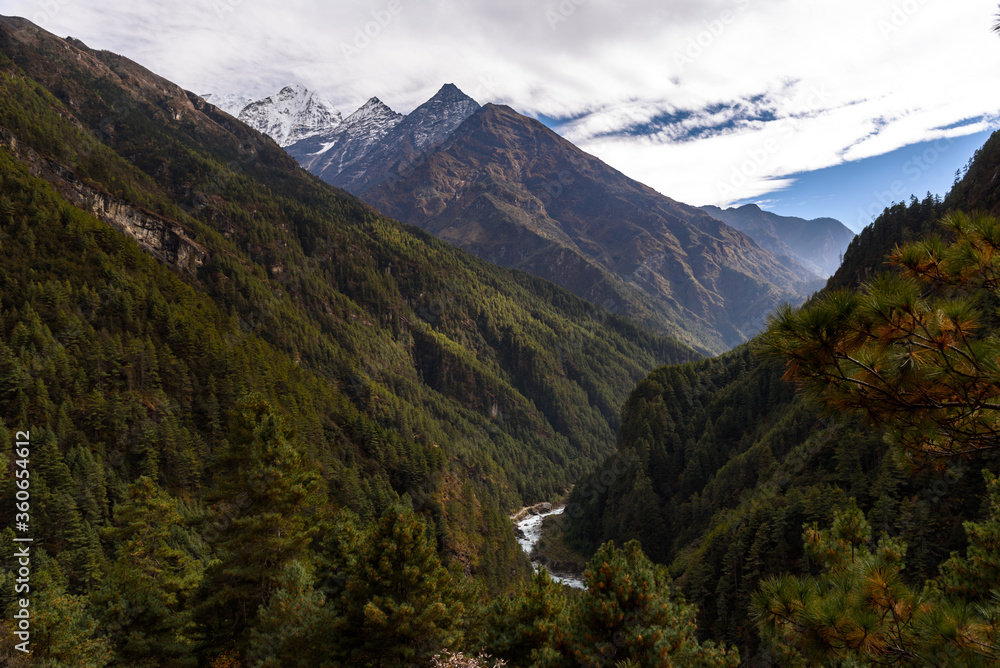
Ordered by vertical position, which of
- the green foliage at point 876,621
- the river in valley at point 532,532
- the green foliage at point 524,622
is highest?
the green foliage at point 876,621

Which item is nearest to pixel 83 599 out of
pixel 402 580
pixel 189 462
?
pixel 402 580

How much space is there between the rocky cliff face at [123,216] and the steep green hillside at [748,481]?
147404 millimetres

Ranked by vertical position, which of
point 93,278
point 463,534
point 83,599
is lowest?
point 463,534

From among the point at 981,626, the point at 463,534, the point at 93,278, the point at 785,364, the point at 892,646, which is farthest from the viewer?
the point at 93,278

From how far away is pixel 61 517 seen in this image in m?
47.1

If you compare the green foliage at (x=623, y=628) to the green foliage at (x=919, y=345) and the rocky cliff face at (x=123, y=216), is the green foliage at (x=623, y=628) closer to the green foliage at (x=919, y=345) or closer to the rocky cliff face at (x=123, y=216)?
the green foliage at (x=919, y=345)

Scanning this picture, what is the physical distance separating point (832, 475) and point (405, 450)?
224 feet

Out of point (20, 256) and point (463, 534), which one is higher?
point (20, 256)

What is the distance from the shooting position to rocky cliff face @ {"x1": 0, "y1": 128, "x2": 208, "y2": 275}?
119 meters

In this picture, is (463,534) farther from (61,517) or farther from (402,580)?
(402,580)

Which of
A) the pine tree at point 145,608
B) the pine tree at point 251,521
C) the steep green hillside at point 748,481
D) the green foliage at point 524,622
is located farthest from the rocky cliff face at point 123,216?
the green foliage at point 524,622

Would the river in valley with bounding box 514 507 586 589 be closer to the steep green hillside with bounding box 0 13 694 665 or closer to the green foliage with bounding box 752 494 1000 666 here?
the steep green hillside with bounding box 0 13 694 665

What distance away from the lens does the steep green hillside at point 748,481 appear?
3872 centimetres

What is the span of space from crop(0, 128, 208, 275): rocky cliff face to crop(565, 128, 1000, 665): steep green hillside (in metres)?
147
